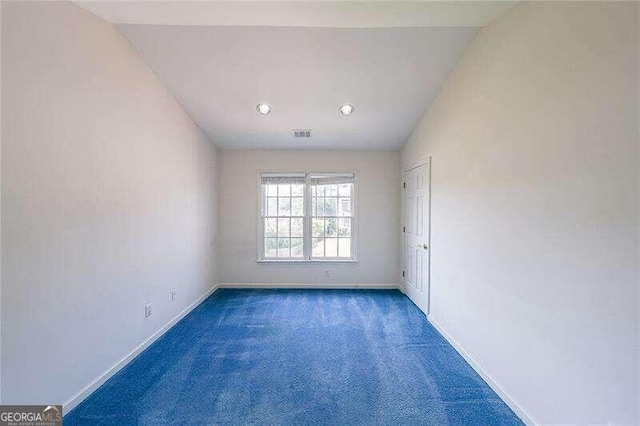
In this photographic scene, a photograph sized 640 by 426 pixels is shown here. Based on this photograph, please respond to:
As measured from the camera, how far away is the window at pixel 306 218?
4.61 meters

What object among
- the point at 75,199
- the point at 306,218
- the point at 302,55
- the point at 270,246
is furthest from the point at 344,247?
the point at 75,199

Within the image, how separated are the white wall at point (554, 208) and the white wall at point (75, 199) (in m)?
2.97

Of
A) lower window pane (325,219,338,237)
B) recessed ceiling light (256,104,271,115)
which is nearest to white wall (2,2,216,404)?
recessed ceiling light (256,104,271,115)

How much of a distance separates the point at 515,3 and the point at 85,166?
10.4ft

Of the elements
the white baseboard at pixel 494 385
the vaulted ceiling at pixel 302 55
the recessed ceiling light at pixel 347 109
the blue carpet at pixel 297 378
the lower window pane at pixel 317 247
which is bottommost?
the blue carpet at pixel 297 378

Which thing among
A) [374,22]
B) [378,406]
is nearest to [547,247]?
[378,406]

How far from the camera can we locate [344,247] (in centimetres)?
466

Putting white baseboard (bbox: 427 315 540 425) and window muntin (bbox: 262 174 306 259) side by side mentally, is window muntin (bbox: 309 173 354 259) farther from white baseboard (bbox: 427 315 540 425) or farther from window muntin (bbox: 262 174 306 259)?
white baseboard (bbox: 427 315 540 425)

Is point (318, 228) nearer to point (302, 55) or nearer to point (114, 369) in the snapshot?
point (302, 55)

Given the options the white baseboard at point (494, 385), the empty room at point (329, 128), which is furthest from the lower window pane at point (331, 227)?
the white baseboard at point (494, 385)

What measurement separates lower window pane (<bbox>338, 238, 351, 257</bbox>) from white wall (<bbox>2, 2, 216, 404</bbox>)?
2579 mm

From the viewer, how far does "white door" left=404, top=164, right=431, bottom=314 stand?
343cm

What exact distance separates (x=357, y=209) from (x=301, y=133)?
150cm

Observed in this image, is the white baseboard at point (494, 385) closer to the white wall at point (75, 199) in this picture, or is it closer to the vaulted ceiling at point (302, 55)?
the vaulted ceiling at point (302, 55)
